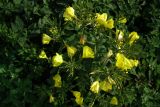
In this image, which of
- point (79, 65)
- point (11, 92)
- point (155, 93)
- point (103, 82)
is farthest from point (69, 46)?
point (155, 93)

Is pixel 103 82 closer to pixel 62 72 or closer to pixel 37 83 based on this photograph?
pixel 62 72

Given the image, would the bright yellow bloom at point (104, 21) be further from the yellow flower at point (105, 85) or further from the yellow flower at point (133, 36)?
the yellow flower at point (105, 85)

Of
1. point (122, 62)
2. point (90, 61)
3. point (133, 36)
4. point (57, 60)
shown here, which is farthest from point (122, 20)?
point (57, 60)

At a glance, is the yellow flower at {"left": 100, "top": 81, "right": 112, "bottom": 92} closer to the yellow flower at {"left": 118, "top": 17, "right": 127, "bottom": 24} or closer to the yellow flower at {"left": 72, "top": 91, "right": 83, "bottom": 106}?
the yellow flower at {"left": 72, "top": 91, "right": 83, "bottom": 106}

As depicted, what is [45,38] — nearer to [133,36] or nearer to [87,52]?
[87,52]

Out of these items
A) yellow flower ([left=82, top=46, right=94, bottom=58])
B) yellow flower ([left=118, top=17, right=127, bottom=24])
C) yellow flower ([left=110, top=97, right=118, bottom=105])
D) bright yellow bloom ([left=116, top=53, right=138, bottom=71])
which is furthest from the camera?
yellow flower ([left=118, top=17, right=127, bottom=24])

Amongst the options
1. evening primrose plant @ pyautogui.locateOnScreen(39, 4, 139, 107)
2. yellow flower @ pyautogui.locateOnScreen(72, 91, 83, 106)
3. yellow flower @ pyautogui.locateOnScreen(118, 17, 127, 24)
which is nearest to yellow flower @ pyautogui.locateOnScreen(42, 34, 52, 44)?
evening primrose plant @ pyautogui.locateOnScreen(39, 4, 139, 107)

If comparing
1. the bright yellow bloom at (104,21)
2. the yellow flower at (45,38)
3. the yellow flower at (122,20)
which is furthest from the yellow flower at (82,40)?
the yellow flower at (122,20)
